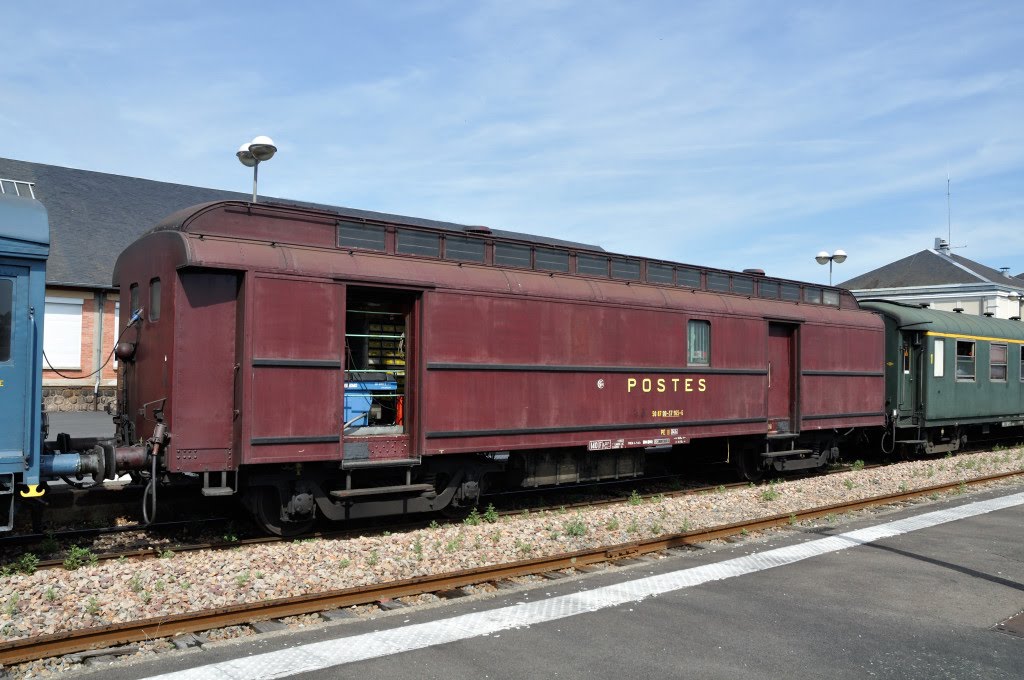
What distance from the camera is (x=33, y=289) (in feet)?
23.5

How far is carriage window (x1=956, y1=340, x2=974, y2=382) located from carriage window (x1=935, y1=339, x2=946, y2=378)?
783mm

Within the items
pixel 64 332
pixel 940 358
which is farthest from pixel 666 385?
pixel 64 332

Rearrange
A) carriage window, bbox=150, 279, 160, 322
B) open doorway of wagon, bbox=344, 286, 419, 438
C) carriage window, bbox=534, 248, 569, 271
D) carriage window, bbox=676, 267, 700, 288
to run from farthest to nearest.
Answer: carriage window, bbox=676, 267, 700, 288
carriage window, bbox=534, 248, 569, 271
open doorway of wagon, bbox=344, 286, 419, 438
carriage window, bbox=150, 279, 160, 322

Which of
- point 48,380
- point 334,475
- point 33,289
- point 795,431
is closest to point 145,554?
point 334,475

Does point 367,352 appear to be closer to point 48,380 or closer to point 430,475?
point 430,475

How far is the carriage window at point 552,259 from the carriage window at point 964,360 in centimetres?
1160

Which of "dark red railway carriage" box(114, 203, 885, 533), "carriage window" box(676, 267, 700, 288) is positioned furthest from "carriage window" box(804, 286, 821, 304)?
"carriage window" box(676, 267, 700, 288)

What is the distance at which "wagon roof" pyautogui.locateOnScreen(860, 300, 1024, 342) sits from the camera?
679 inches

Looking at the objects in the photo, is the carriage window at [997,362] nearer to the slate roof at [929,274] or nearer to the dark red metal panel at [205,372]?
the dark red metal panel at [205,372]

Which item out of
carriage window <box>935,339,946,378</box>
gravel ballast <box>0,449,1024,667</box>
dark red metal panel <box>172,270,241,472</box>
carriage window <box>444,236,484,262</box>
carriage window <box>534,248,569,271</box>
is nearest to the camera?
gravel ballast <box>0,449,1024,667</box>

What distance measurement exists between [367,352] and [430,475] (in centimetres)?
166

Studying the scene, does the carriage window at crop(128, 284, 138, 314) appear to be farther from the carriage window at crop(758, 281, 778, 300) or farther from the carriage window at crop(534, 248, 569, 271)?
the carriage window at crop(758, 281, 778, 300)

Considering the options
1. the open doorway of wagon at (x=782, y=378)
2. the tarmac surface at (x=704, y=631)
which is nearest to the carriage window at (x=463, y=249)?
the tarmac surface at (x=704, y=631)

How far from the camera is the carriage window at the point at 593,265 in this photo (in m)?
11.5
